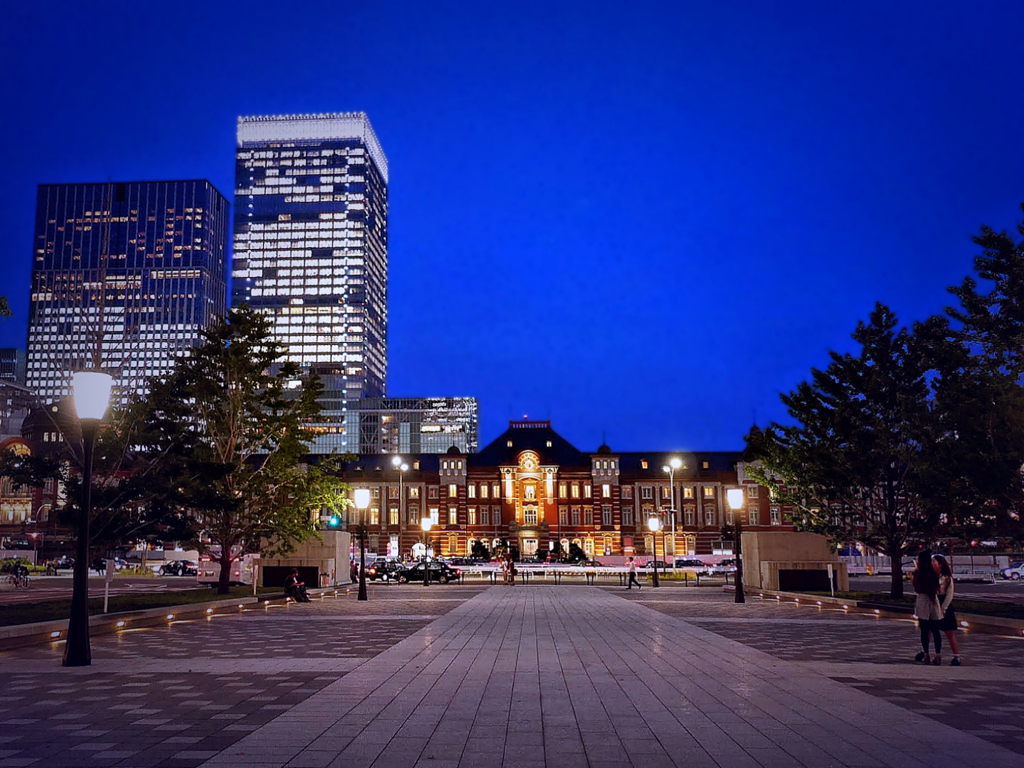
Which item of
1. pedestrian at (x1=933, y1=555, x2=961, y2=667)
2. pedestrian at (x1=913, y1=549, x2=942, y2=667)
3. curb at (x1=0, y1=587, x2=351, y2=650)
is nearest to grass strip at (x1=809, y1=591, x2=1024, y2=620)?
pedestrian at (x1=933, y1=555, x2=961, y2=667)

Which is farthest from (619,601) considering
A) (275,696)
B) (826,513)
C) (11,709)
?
(11,709)

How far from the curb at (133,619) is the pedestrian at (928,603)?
58.9 feet

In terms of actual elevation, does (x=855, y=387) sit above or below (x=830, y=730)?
above

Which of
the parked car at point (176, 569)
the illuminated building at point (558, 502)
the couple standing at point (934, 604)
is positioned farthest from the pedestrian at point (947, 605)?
the illuminated building at point (558, 502)

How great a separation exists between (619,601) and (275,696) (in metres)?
24.9

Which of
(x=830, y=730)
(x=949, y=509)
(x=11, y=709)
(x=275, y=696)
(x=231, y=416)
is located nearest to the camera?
(x=830, y=730)

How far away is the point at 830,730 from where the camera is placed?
929 cm

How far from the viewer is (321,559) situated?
4434cm

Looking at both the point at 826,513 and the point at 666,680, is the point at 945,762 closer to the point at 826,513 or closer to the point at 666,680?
the point at 666,680

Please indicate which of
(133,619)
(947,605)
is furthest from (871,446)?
(133,619)

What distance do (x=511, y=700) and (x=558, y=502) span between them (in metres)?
93.0

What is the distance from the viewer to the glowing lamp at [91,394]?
15438 mm

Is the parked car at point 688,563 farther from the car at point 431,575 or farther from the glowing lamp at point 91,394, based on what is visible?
the glowing lamp at point 91,394

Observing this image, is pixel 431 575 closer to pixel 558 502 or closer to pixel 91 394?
pixel 91 394
